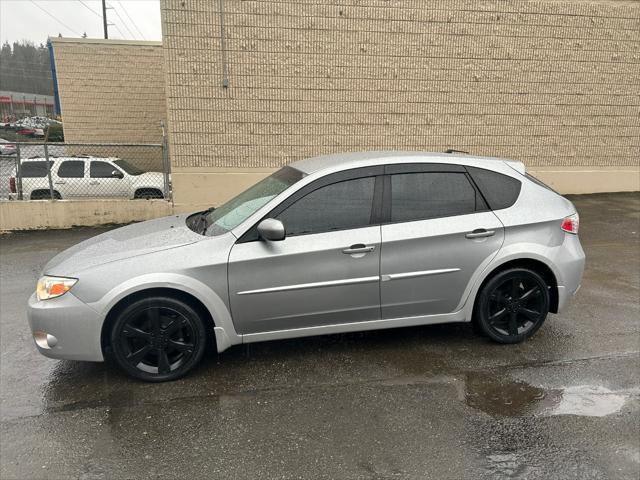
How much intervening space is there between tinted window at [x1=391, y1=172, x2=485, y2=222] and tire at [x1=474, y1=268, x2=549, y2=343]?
2.18 feet

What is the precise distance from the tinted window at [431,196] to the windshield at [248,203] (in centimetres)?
82

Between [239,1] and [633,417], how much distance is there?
29.8ft

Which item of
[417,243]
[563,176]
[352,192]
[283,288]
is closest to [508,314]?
[417,243]

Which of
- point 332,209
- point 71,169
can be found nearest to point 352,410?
point 332,209

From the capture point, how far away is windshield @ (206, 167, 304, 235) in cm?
376

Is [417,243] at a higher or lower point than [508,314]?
higher

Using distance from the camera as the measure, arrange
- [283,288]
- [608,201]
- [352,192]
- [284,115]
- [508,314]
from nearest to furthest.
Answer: [283,288] < [352,192] < [508,314] < [284,115] < [608,201]

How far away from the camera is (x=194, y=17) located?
9.08 m

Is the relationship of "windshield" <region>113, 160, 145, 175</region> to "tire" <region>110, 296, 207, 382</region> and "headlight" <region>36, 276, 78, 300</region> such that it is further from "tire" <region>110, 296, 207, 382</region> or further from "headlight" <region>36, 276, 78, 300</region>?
"tire" <region>110, 296, 207, 382</region>

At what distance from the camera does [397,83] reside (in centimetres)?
995

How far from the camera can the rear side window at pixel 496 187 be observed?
3998 millimetres

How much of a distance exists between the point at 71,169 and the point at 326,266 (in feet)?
30.4

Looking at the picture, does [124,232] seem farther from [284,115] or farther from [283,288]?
[284,115]

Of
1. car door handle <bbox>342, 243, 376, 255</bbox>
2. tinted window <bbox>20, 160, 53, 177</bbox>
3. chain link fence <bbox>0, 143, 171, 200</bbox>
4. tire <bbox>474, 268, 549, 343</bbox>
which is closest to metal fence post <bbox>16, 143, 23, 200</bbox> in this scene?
chain link fence <bbox>0, 143, 171, 200</bbox>
